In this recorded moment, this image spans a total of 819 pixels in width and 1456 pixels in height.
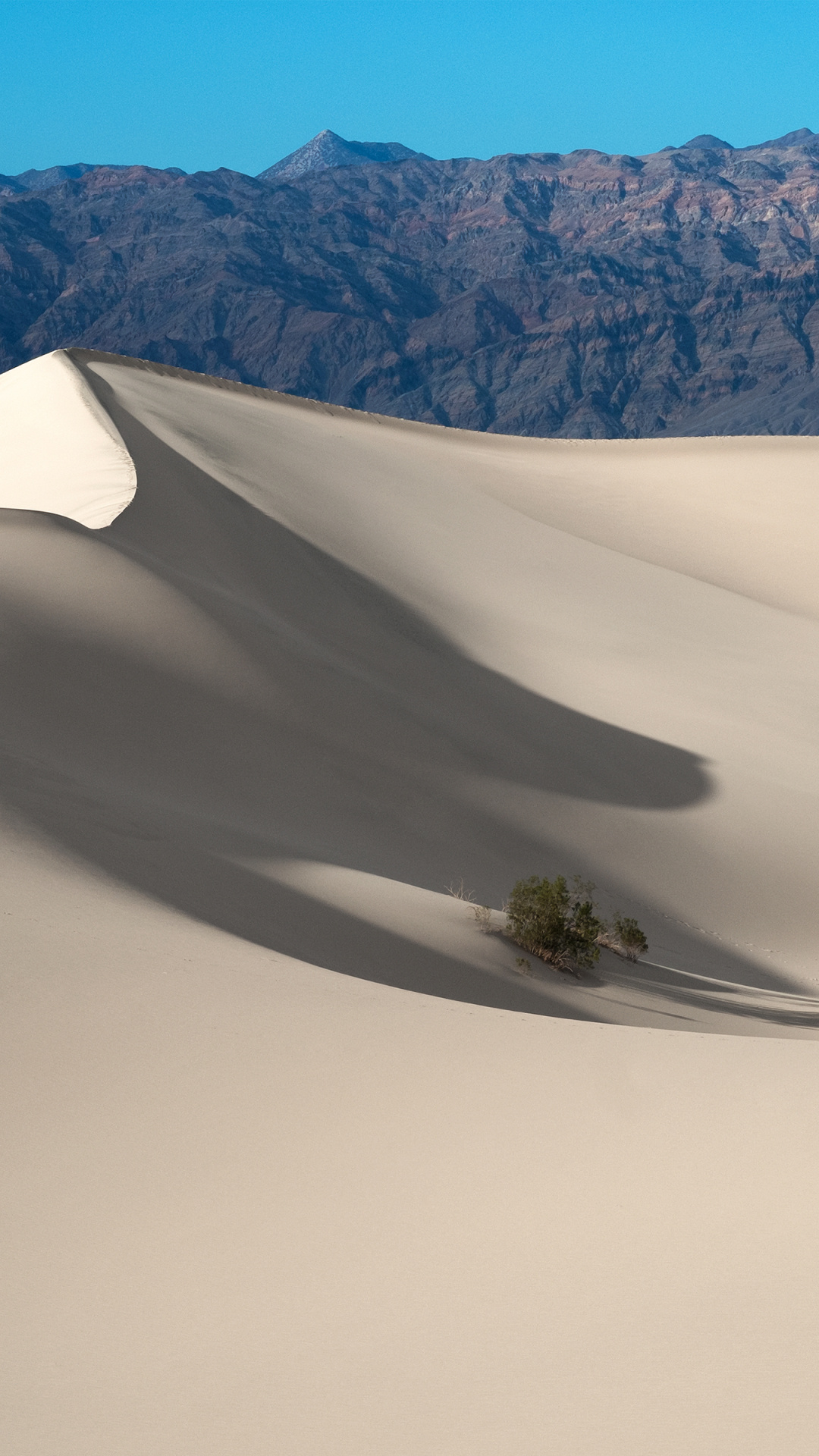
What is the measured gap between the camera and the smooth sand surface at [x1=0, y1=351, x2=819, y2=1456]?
299 cm

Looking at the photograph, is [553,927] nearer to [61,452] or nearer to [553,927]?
[553,927]

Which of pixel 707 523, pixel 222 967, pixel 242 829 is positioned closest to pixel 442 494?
pixel 707 523

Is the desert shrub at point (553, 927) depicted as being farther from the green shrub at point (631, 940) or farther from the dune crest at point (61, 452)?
the dune crest at point (61, 452)

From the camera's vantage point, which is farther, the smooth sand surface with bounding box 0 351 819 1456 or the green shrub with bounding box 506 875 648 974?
the green shrub with bounding box 506 875 648 974

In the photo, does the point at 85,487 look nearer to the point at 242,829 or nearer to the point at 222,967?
the point at 242,829

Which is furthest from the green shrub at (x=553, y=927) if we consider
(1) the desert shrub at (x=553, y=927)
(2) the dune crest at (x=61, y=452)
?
(2) the dune crest at (x=61, y=452)

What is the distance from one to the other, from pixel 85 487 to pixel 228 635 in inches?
243

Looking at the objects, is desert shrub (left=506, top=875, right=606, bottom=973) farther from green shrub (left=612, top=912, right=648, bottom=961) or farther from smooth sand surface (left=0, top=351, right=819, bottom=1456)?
green shrub (left=612, top=912, right=648, bottom=961)

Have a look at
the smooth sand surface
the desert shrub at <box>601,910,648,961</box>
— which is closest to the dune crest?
the smooth sand surface

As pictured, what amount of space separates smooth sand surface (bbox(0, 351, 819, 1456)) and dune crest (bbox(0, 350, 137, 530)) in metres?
0.27

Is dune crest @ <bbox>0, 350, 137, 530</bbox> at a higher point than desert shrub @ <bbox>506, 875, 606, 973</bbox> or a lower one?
higher

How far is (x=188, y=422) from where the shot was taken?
73.6ft

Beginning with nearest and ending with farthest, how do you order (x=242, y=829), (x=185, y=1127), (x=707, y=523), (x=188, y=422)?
(x=185, y=1127)
(x=242, y=829)
(x=188, y=422)
(x=707, y=523)

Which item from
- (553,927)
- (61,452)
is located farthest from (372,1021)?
(61,452)
